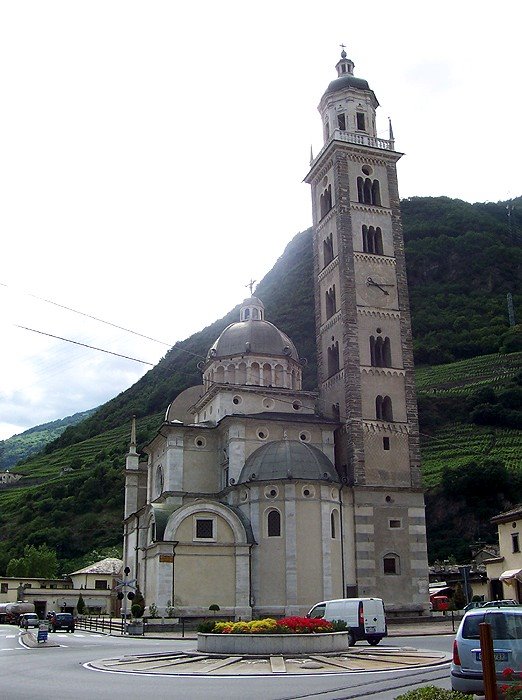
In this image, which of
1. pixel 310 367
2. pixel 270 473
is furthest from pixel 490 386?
pixel 270 473

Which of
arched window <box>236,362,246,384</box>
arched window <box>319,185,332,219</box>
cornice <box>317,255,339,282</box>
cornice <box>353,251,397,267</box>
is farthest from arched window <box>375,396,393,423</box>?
arched window <box>319,185,332,219</box>

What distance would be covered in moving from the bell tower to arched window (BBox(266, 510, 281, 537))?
4253 millimetres

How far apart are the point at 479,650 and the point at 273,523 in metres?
29.3

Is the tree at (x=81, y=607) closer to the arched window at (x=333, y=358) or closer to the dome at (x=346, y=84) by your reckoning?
the arched window at (x=333, y=358)

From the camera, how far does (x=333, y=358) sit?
49.2 metres

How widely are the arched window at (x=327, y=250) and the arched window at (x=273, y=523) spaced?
711 inches

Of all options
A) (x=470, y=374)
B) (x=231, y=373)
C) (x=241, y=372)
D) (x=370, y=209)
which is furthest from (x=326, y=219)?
(x=470, y=374)

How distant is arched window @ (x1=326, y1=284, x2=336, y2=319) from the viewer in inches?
1961

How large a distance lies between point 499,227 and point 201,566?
13932 centimetres

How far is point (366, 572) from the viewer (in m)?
41.9

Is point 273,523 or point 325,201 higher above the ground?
point 325,201

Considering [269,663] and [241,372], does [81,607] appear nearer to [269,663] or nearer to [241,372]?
[241,372]

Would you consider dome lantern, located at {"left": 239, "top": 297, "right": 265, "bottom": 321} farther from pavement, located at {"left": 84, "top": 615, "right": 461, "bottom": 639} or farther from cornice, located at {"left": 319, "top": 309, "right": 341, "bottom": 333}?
pavement, located at {"left": 84, "top": 615, "right": 461, "bottom": 639}

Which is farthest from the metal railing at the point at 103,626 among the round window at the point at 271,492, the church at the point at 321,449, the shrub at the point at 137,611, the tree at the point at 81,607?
the round window at the point at 271,492
